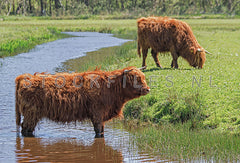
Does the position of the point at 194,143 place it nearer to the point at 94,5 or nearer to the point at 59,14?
the point at 59,14

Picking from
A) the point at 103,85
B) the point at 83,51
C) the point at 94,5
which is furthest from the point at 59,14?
the point at 103,85

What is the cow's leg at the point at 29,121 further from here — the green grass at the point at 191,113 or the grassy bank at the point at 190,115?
the grassy bank at the point at 190,115

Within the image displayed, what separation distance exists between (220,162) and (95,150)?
7.10 ft

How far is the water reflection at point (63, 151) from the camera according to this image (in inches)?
275

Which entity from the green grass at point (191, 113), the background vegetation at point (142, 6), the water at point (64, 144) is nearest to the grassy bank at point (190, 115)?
the green grass at point (191, 113)

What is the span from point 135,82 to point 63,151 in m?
1.85

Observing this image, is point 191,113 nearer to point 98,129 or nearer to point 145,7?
point 98,129

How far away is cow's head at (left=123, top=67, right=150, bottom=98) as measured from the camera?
803 centimetres

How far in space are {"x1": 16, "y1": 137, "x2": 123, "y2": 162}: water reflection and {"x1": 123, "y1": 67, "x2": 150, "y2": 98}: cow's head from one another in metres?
1.12

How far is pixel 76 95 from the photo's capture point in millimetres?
7992

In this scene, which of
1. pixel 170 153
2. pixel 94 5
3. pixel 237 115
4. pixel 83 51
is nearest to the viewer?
pixel 170 153

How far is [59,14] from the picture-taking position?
75.1 metres

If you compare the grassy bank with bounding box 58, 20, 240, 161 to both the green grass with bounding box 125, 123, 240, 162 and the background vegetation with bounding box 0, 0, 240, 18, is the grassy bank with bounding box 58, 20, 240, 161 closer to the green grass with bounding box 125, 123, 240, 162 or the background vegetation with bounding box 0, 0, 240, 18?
the green grass with bounding box 125, 123, 240, 162

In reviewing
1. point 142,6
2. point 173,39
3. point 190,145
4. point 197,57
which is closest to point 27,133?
point 190,145
